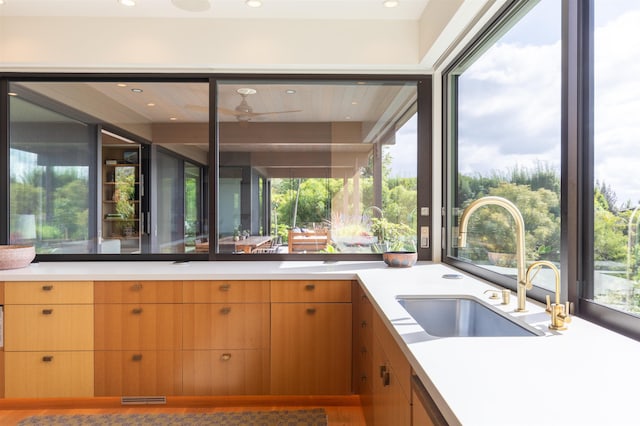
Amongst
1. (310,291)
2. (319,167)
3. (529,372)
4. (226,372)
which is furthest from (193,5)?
(529,372)

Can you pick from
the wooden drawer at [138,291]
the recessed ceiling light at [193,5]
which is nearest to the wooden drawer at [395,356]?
the wooden drawer at [138,291]

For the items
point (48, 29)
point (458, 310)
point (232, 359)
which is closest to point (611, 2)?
point (458, 310)

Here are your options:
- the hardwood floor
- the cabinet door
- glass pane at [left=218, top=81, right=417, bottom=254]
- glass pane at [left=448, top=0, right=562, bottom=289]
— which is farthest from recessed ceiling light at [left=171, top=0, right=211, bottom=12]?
Result: the hardwood floor

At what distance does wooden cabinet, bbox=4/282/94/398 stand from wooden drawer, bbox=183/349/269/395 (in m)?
0.68

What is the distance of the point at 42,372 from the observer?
8.23 feet

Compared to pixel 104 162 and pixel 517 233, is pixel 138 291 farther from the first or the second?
pixel 517 233

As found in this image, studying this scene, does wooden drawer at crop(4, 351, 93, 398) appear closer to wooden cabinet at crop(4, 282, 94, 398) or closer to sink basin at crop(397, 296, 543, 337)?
wooden cabinet at crop(4, 282, 94, 398)

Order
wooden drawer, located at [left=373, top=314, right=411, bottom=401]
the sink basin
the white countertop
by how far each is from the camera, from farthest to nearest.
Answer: the sink basin, wooden drawer, located at [left=373, top=314, right=411, bottom=401], the white countertop

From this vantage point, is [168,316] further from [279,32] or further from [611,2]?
[611,2]

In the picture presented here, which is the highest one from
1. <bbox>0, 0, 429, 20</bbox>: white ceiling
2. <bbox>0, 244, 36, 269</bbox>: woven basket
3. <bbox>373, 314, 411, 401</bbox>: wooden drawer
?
<bbox>0, 0, 429, 20</bbox>: white ceiling

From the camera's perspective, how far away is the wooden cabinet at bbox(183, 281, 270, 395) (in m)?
2.53

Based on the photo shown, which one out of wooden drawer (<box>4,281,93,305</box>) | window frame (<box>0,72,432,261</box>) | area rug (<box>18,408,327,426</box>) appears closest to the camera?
area rug (<box>18,408,327,426</box>)

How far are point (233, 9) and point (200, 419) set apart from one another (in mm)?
2576

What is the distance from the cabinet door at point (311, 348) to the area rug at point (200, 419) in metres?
0.14
